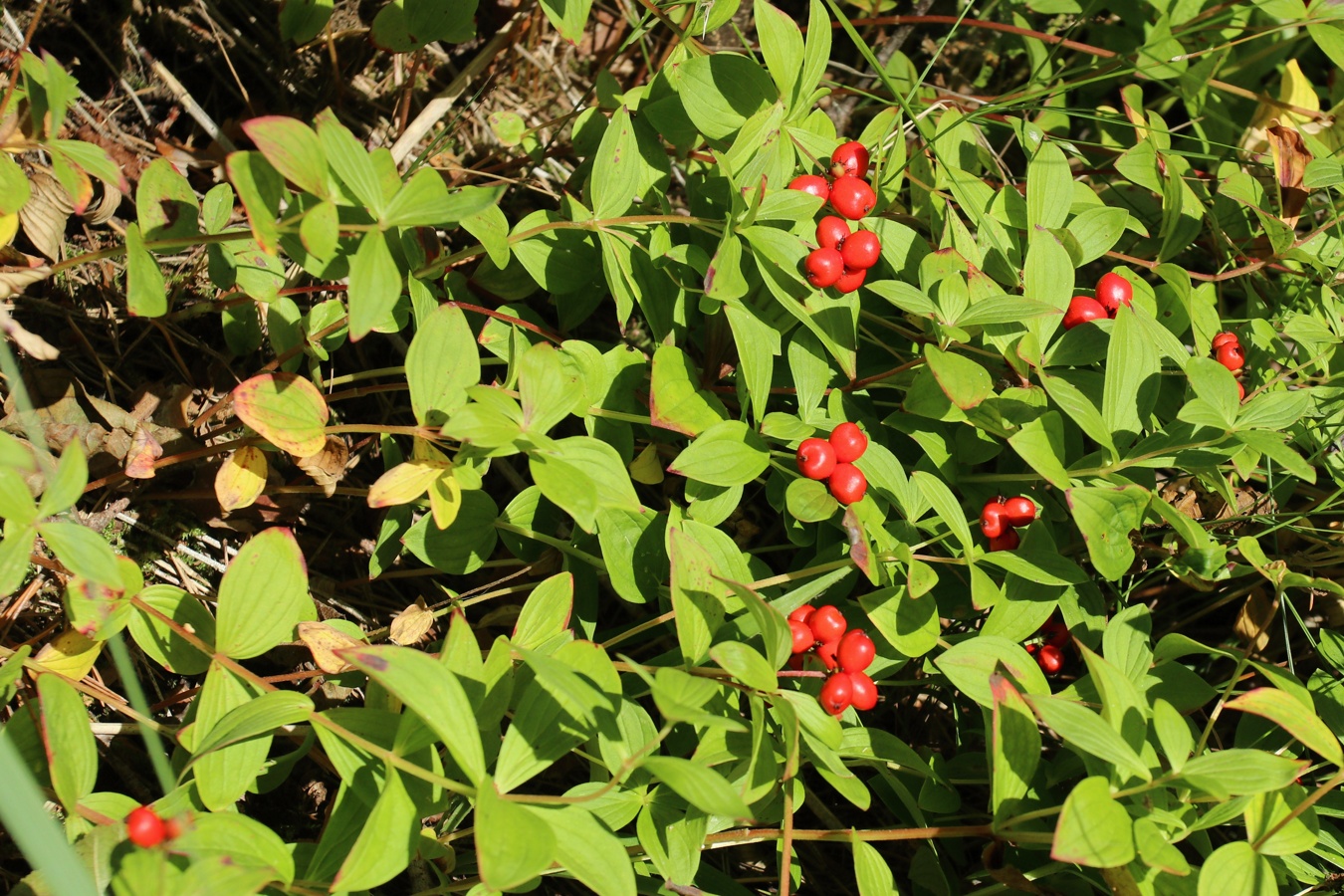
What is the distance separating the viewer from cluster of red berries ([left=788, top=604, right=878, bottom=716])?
1.88m

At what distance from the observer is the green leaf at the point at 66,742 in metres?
1.62

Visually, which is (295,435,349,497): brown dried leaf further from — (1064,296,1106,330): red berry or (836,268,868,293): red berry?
(1064,296,1106,330): red berry

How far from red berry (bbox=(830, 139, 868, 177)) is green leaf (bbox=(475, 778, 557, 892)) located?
1579mm

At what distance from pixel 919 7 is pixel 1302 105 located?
1255mm

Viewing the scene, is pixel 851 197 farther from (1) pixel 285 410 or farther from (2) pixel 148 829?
(2) pixel 148 829

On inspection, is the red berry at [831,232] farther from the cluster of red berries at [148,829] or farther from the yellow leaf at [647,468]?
the cluster of red berries at [148,829]

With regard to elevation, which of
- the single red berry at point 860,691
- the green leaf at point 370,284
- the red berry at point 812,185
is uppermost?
the green leaf at point 370,284

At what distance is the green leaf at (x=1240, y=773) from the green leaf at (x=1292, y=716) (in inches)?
2.6

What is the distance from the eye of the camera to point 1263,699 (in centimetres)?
177

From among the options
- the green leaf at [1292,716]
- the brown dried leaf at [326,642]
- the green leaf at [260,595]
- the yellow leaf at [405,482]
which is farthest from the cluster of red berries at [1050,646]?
the green leaf at [260,595]

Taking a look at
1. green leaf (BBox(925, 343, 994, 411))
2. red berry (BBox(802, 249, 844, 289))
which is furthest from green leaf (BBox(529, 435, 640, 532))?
green leaf (BBox(925, 343, 994, 411))

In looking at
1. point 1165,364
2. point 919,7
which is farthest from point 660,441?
point 919,7

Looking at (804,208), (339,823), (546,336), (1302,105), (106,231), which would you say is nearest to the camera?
(339,823)

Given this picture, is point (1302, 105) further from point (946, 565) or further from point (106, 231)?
point (106, 231)
